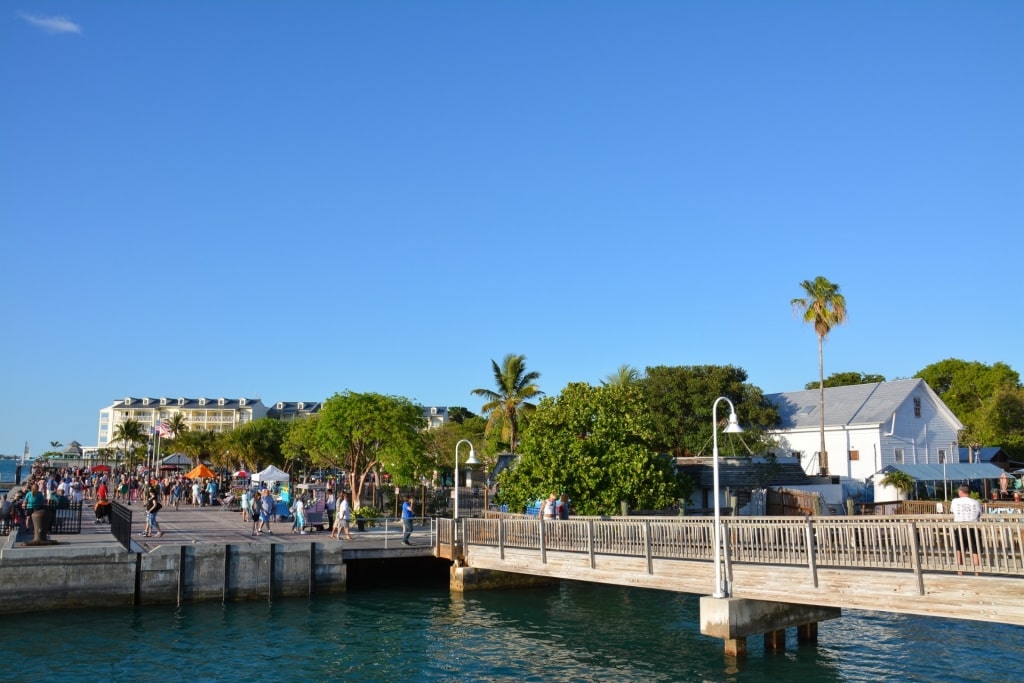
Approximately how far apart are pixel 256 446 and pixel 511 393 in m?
41.7

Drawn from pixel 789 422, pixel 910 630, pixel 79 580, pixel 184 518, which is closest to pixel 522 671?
pixel 910 630

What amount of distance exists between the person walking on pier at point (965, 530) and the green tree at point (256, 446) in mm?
82024

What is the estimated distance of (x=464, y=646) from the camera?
895 inches

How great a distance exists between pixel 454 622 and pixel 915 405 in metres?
47.0

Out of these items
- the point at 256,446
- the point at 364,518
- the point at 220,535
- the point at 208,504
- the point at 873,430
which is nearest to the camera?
the point at 220,535

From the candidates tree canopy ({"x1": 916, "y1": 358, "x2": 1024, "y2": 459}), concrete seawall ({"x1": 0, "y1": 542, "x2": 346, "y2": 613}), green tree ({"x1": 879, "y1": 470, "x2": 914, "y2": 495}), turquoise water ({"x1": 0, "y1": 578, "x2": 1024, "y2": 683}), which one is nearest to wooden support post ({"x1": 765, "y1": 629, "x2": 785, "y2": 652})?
turquoise water ({"x1": 0, "y1": 578, "x2": 1024, "y2": 683})

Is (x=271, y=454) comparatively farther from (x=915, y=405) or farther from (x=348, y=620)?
(x=348, y=620)

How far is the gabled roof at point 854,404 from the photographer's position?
195ft

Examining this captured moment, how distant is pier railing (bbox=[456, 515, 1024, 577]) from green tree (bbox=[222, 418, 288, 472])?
7208 cm

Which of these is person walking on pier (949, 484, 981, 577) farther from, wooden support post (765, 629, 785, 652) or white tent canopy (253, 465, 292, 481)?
white tent canopy (253, 465, 292, 481)

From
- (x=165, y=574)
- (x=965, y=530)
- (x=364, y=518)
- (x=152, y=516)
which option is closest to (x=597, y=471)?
(x=364, y=518)

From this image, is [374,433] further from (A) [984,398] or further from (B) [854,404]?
(A) [984,398]

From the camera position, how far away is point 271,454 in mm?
95312

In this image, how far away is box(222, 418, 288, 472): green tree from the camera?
310 ft
